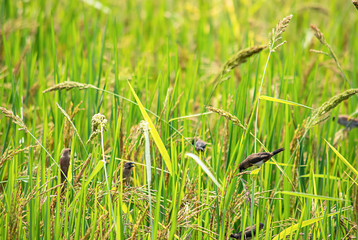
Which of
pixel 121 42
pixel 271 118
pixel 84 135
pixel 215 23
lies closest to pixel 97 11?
pixel 121 42

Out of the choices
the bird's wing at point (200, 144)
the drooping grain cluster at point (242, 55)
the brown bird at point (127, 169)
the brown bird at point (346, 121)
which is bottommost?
the brown bird at point (127, 169)

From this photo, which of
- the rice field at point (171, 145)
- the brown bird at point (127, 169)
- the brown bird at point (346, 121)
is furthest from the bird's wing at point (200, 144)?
the brown bird at point (346, 121)

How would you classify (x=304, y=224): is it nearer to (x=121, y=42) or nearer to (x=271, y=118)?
(x=271, y=118)

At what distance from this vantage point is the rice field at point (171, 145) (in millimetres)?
1614

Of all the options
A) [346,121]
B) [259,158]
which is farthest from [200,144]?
[346,121]

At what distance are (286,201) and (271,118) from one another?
527mm

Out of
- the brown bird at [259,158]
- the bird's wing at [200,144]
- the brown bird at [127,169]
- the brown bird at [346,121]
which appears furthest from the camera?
the brown bird at [346,121]

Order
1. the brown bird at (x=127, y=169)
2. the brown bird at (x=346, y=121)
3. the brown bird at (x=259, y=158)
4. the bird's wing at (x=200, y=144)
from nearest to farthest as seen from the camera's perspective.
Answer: the brown bird at (x=259, y=158)
the brown bird at (x=127, y=169)
the bird's wing at (x=200, y=144)
the brown bird at (x=346, y=121)

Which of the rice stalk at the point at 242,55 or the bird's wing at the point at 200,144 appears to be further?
the bird's wing at the point at 200,144

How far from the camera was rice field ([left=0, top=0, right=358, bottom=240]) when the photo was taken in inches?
63.6

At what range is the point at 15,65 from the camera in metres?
3.07

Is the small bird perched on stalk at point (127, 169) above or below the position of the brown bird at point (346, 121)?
below

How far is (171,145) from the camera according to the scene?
65.9 inches

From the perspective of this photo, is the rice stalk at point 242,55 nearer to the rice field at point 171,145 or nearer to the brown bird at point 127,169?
the rice field at point 171,145
